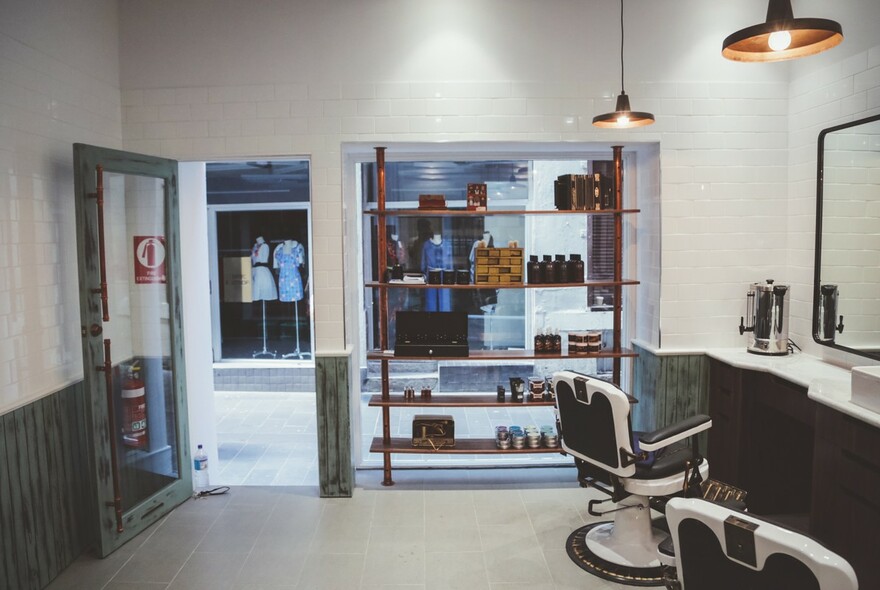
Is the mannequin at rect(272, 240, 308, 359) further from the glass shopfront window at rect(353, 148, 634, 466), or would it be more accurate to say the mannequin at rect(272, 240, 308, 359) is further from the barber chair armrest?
the barber chair armrest

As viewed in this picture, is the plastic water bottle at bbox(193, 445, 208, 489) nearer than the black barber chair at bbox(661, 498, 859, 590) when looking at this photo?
No

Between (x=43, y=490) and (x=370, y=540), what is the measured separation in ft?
5.45

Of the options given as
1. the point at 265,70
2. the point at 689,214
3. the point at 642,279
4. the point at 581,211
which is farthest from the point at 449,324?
the point at 265,70

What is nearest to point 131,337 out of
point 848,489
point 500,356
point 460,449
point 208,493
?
point 208,493

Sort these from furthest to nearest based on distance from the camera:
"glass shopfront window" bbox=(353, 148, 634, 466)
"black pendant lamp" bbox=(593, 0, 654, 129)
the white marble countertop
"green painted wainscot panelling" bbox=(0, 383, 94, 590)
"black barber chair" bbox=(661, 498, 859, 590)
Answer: "glass shopfront window" bbox=(353, 148, 634, 466)
"black pendant lamp" bbox=(593, 0, 654, 129)
"green painted wainscot panelling" bbox=(0, 383, 94, 590)
the white marble countertop
"black barber chair" bbox=(661, 498, 859, 590)

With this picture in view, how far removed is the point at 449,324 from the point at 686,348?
5.09 feet

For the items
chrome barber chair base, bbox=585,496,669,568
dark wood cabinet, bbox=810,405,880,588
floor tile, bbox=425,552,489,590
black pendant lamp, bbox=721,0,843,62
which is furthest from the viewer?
chrome barber chair base, bbox=585,496,669,568

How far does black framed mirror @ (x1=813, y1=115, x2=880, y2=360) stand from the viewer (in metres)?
3.24

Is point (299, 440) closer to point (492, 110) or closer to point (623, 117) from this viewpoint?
point (492, 110)

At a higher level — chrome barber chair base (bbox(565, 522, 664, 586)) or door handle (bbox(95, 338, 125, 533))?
door handle (bbox(95, 338, 125, 533))

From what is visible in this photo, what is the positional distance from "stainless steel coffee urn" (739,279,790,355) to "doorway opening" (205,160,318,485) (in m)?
4.33

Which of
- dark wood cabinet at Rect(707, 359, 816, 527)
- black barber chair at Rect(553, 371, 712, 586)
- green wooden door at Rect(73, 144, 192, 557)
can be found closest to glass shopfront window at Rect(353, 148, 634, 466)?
dark wood cabinet at Rect(707, 359, 816, 527)

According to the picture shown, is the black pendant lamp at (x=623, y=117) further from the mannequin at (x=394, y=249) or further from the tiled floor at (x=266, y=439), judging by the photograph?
the tiled floor at (x=266, y=439)

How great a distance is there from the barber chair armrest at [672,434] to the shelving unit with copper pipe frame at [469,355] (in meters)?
1.11
